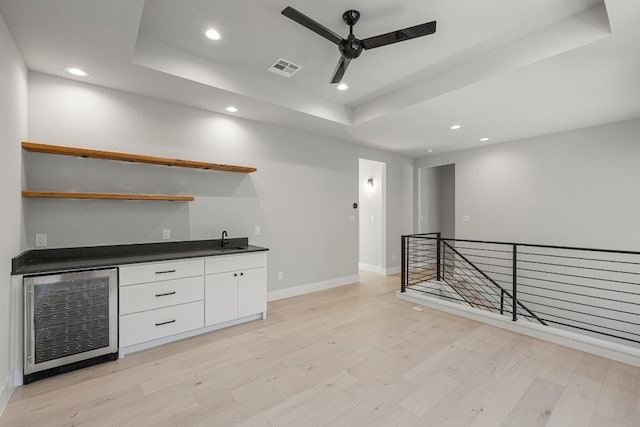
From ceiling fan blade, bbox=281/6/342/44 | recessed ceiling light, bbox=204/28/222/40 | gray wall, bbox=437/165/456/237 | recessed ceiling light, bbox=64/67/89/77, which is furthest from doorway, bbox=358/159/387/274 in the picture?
recessed ceiling light, bbox=64/67/89/77

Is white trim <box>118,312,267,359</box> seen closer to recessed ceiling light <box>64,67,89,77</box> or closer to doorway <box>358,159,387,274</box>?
recessed ceiling light <box>64,67,89,77</box>

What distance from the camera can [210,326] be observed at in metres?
3.21

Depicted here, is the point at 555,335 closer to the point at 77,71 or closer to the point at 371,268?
the point at 371,268

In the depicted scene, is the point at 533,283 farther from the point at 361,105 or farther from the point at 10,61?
the point at 10,61

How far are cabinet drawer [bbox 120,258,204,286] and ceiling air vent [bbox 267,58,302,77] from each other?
2307 mm

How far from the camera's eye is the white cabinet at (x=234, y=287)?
10.4 ft

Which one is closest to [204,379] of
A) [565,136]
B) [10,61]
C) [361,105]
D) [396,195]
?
[10,61]

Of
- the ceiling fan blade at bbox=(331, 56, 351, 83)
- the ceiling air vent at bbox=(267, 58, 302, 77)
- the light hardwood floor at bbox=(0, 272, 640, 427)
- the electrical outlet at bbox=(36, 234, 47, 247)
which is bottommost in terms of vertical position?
the light hardwood floor at bbox=(0, 272, 640, 427)

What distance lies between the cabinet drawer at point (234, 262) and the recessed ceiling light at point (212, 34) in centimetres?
223

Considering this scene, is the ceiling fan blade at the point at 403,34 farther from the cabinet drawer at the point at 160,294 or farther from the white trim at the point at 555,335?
the white trim at the point at 555,335

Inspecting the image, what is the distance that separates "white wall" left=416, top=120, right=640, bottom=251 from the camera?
4172 mm

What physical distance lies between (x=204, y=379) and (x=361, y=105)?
389 centimetres

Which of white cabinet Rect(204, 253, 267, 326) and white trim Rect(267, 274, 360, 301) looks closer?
white cabinet Rect(204, 253, 267, 326)

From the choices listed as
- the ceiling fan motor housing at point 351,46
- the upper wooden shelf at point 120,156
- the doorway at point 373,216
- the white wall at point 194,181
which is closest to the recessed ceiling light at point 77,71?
the white wall at point 194,181
